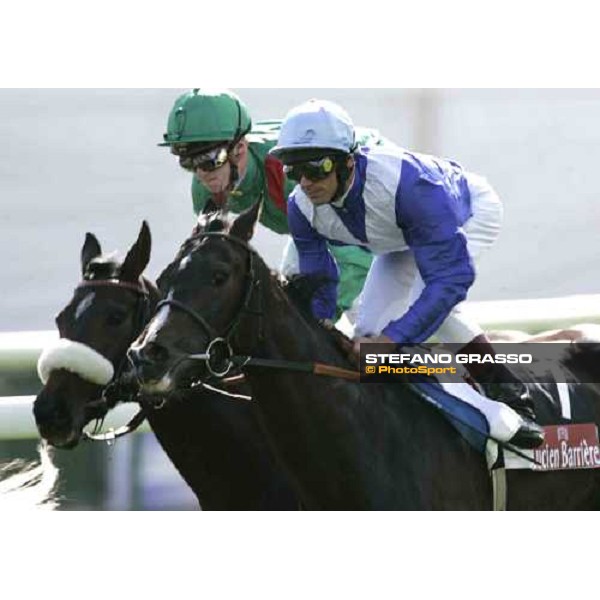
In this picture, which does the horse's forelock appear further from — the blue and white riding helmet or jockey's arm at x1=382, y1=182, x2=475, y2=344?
jockey's arm at x1=382, y1=182, x2=475, y2=344

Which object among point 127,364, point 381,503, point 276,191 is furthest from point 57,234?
point 381,503

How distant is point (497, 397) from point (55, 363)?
1.08 meters

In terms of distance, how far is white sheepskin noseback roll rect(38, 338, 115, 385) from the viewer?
3.32 metres

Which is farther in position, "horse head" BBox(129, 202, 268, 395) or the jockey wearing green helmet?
the jockey wearing green helmet

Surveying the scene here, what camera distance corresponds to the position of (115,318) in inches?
135

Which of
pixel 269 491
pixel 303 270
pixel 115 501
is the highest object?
pixel 303 270

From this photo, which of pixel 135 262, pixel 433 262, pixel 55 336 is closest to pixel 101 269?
pixel 135 262

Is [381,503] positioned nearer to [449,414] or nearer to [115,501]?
[449,414]

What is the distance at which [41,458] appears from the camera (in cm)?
455

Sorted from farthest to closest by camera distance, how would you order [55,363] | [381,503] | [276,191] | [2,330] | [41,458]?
1. [2,330]
2. [41,458]
3. [276,191]
4. [55,363]
5. [381,503]

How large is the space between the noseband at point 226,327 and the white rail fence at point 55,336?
1.53 metres

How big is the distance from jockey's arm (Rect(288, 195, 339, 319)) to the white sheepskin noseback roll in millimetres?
526

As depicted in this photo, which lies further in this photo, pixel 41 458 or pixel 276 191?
pixel 41 458

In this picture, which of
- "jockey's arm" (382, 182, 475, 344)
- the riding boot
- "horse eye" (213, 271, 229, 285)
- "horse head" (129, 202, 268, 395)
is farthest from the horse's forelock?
the riding boot
